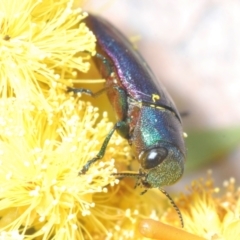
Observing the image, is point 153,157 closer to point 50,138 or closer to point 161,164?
point 161,164

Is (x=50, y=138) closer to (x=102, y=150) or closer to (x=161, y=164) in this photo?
(x=102, y=150)

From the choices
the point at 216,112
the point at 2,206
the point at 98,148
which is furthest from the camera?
the point at 216,112

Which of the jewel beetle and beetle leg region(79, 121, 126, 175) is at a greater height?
the jewel beetle

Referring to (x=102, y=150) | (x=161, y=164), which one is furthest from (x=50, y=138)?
(x=161, y=164)

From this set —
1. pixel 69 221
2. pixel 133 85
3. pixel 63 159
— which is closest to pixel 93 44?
pixel 133 85

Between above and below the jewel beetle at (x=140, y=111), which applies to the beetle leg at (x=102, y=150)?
below

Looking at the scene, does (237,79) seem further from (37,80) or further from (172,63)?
(37,80)
